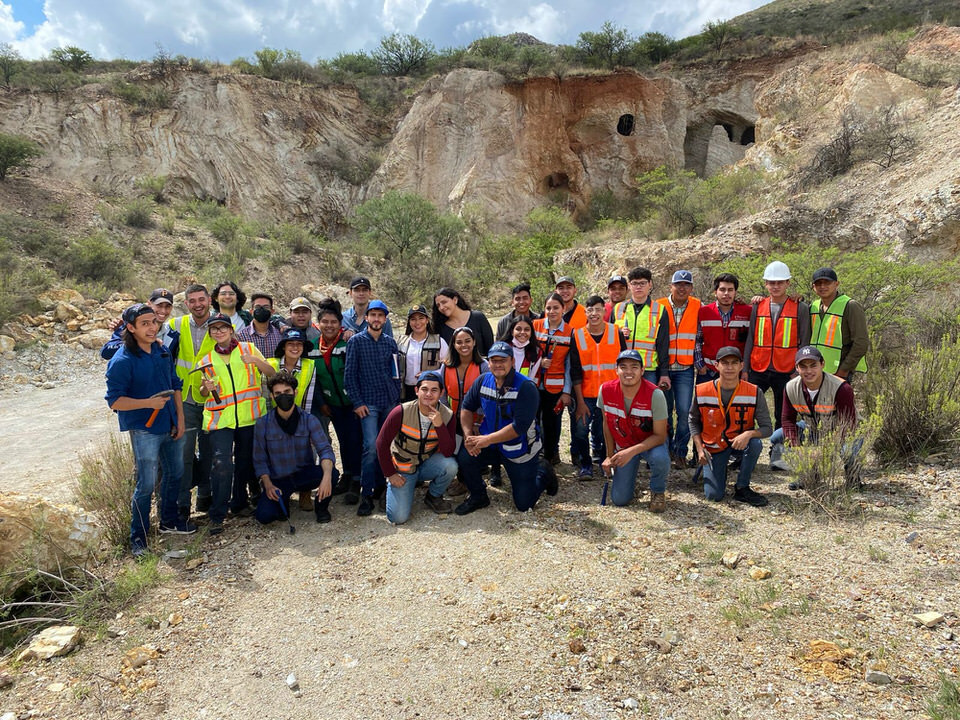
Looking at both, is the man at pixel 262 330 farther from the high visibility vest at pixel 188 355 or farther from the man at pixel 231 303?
the high visibility vest at pixel 188 355

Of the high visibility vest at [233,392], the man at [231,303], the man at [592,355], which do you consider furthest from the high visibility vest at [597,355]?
the man at [231,303]

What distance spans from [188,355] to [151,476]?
1005mm

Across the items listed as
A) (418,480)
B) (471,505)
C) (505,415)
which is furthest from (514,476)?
(418,480)

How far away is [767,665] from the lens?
2.48 meters

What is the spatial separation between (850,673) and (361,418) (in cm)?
352

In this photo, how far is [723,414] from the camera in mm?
4141

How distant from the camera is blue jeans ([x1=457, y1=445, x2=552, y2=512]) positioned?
4.24 meters

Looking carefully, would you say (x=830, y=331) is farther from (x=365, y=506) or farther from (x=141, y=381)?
(x=141, y=381)

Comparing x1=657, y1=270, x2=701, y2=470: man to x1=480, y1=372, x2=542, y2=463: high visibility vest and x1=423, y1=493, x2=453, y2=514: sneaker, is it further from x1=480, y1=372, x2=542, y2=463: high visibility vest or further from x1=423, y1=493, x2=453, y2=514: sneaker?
x1=423, y1=493, x2=453, y2=514: sneaker

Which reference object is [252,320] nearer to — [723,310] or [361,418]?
[361,418]

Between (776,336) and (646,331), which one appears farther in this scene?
(646,331)

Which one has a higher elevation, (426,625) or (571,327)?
(571,327)

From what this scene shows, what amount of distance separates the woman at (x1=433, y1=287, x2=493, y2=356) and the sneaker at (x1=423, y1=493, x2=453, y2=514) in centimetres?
126

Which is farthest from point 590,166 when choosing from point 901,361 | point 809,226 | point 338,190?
point 901,361
